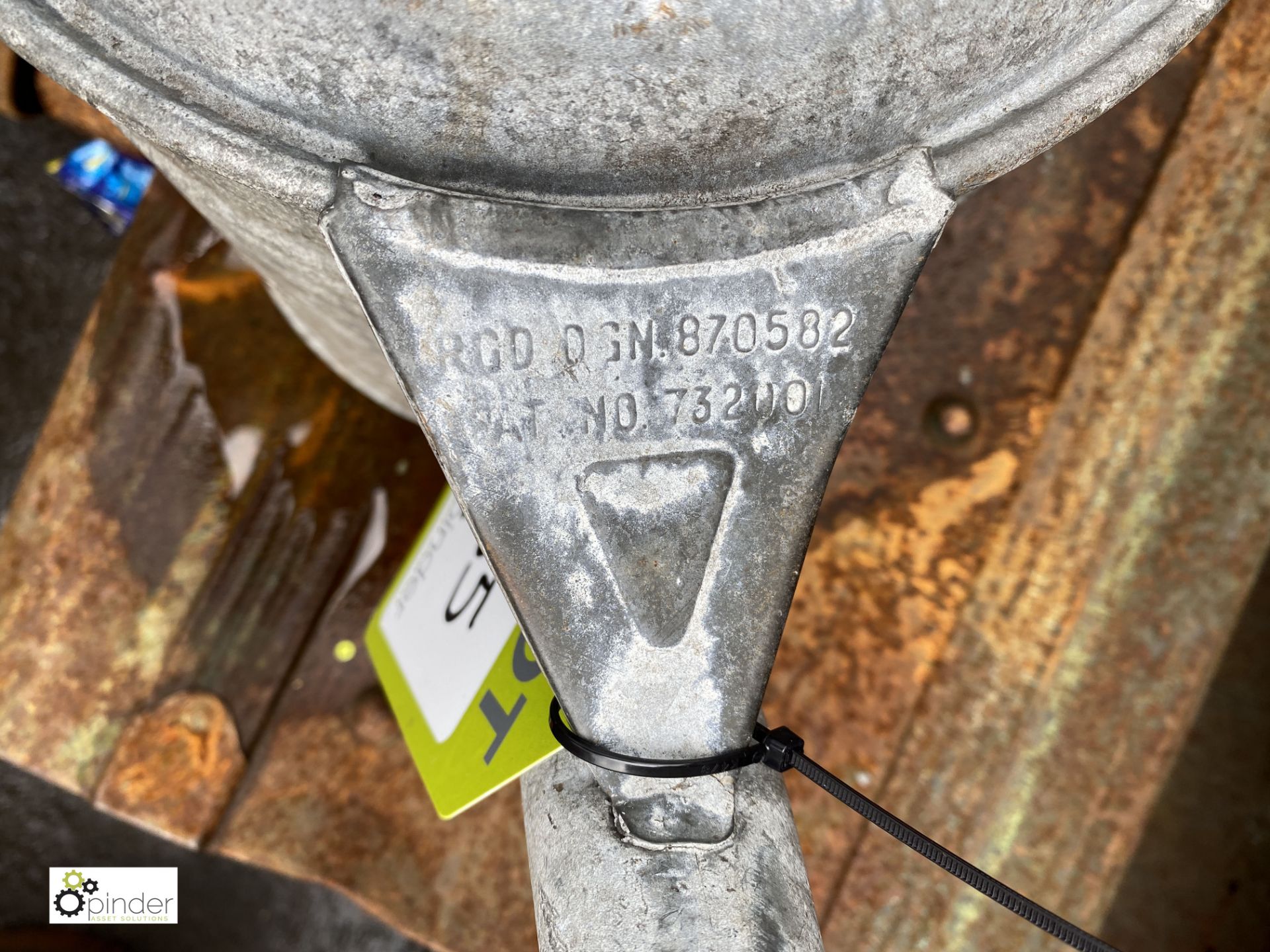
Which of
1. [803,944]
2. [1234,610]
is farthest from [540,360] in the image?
[1234,610]

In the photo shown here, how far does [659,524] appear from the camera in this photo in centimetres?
61

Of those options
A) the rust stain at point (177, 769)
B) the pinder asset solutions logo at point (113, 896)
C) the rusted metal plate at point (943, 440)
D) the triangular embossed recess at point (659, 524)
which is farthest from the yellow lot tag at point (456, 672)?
the pinder asset solutions logo at point (113, 896)

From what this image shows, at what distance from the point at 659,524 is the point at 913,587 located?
59 cm

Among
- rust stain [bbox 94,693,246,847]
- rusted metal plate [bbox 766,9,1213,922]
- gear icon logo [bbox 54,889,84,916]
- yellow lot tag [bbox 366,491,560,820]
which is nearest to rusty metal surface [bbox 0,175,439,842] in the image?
rust stain [bbox 94,693,246,847]

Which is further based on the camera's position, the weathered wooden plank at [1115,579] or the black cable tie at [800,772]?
the weathered wooden plank at [1115,579]

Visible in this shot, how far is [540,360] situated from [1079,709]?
2.76 ft

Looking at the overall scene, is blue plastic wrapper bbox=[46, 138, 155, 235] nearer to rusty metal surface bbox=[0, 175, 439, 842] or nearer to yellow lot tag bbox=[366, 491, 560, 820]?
rusty metal surface bbox=[0, 175, 439, 842]

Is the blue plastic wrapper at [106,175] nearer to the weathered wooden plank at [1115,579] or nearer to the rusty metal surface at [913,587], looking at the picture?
the rusty metal surface at [913,587]

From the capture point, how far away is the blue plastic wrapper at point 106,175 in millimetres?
1648

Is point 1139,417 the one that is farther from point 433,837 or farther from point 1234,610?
point 433,837

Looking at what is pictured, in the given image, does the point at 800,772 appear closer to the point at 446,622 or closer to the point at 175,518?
the point at 446,622

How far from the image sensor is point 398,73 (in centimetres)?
54

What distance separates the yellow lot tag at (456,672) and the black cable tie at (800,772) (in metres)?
0.07

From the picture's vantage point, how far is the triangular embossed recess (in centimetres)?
60
